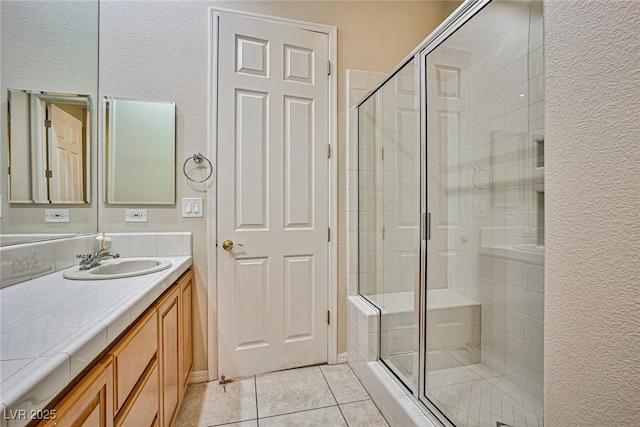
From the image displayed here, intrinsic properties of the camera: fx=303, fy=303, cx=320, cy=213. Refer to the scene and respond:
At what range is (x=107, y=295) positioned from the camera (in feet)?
3.34

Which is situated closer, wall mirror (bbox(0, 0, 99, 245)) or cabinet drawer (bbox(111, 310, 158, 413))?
cabinet drawer (bbox(111, 310, 158, 413))

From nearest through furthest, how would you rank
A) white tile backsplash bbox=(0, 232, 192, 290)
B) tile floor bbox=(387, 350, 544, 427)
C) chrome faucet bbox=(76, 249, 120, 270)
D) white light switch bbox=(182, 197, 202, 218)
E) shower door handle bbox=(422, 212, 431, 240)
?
white tile backsplash bbox=(0, 232, 192, 290), tile floor bbox=(387, 350, 544, 427), chrome faucet bbox=(76, 249, 120, 270), shower door handle bbox=(422, 212, 431, 240), white light switch bbox=(182, 197, 202, 218)

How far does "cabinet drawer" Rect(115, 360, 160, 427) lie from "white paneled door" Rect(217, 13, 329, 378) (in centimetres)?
85

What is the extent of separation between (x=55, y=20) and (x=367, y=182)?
6.38ft

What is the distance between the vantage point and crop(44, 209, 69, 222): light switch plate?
1416 mm

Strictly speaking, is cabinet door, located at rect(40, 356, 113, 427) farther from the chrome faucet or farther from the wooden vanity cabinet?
the chrome faucet

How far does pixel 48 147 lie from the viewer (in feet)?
4.62

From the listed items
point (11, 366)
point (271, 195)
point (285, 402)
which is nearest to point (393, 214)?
point (271, 195)

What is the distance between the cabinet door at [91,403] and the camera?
0.60 meters

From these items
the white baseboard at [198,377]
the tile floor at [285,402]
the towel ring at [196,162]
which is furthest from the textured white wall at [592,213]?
the white baseboard at [198,377]

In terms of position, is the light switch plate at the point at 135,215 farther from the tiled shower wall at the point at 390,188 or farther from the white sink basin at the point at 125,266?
the tiled shower wall at the point at 390,188

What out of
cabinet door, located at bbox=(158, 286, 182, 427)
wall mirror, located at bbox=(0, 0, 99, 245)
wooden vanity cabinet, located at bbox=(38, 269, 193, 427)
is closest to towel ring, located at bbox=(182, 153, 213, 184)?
wall mirror, located at bbox=(0, 0, 99, 245)

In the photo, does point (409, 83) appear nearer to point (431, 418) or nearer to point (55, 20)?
point (431, 418)

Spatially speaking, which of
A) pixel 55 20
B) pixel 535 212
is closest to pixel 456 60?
pixel 535 212
